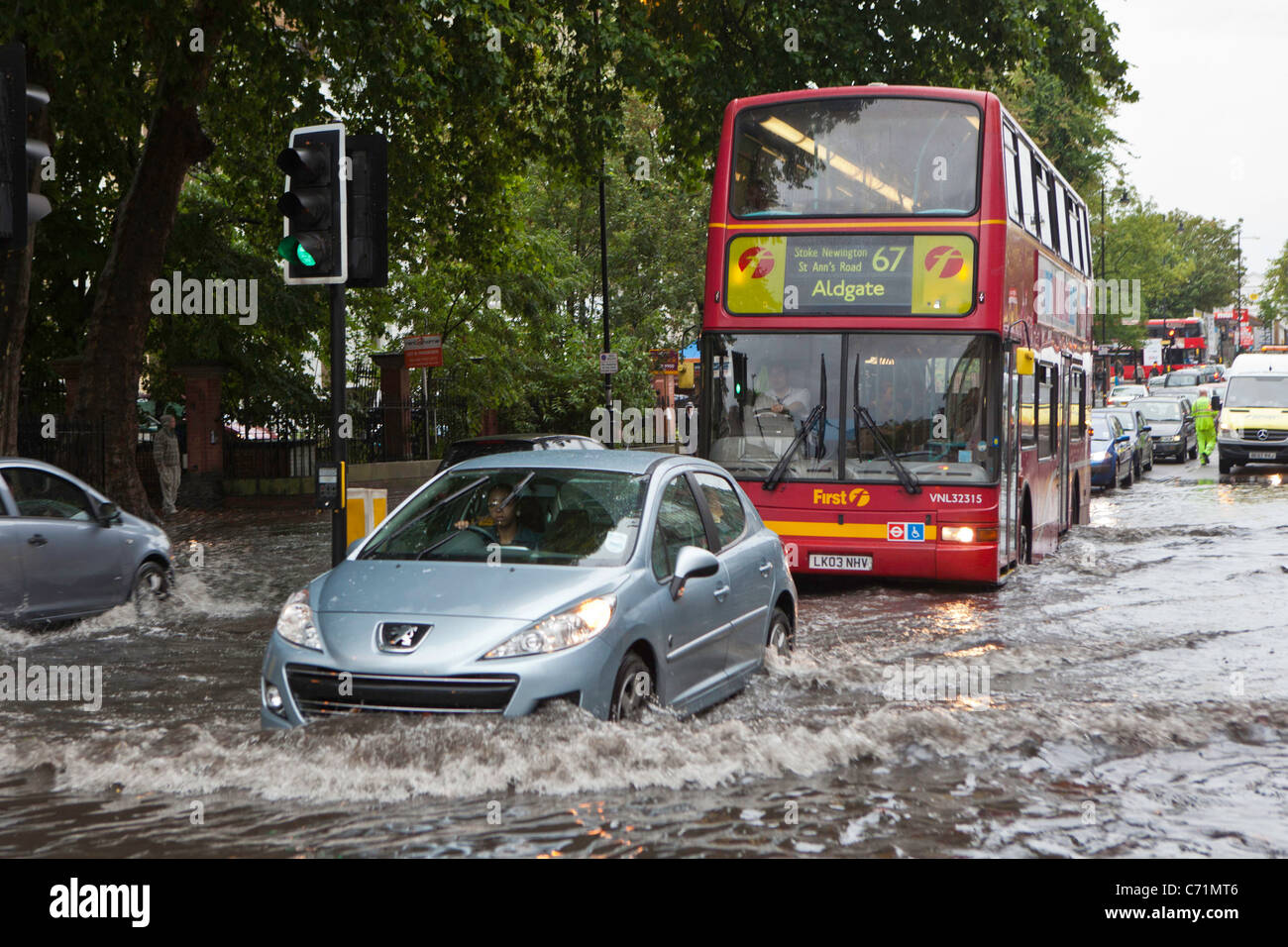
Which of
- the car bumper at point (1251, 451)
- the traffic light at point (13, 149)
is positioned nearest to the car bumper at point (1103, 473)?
the car bumper at point (1251, 451)

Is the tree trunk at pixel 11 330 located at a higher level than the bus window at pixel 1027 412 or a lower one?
higher

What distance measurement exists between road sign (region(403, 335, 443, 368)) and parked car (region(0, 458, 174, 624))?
16.5 m

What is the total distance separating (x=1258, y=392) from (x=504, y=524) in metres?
28.9

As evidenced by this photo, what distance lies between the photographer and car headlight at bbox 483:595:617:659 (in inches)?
236

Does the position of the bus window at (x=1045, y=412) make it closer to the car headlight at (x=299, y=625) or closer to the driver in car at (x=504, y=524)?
the driver in car at (x=504, y=524)

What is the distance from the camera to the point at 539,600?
620 centimetres

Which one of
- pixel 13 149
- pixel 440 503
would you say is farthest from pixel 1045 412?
pixel 13 149

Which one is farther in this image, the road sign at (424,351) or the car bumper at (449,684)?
the road sign at (424,351)

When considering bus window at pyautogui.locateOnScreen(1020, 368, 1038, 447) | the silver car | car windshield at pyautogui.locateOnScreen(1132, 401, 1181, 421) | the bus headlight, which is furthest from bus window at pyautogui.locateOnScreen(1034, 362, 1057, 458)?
car windshield at pyautogui.locateOnScreen(1132, 401, 1181, 421)

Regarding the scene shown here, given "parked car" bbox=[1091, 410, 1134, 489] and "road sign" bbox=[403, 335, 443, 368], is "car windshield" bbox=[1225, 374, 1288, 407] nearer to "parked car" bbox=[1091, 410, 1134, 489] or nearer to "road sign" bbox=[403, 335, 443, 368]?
"parked car" bbox=[1091, 410, 1134, 489]

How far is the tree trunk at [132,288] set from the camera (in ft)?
67.0

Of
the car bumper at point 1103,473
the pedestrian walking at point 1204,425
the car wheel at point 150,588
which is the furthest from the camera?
the pedestrian walking at point 1204,425

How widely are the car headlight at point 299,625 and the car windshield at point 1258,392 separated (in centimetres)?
2954

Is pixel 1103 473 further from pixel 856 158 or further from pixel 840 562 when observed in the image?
pixel 856 158
